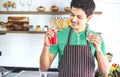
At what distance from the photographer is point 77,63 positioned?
1.32 metres

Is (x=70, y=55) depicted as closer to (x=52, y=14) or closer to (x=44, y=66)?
(x=44, y=66)

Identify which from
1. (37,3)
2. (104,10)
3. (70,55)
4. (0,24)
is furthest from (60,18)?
(70,55)

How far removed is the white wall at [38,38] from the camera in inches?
108

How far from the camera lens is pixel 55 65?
9.25ft

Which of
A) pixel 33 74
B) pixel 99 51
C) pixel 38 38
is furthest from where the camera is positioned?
pixel 38 38

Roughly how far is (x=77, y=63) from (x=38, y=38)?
1.58m

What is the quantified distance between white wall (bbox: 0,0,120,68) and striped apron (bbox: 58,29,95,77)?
4.82 ft

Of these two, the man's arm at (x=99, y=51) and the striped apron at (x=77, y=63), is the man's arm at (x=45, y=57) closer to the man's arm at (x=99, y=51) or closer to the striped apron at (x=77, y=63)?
the striped apron at (x=77, y=63)

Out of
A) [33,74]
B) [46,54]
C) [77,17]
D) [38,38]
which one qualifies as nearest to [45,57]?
[46,54]

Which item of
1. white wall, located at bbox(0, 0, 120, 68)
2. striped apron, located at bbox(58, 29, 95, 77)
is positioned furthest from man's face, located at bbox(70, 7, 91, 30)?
white wall, located at bbox(0, 0, 120, 68)

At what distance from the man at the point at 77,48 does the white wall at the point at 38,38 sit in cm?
146

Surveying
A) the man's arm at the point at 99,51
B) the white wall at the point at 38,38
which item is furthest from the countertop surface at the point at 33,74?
the man's arm at the point at 99,51

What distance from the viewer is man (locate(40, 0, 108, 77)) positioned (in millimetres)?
1269

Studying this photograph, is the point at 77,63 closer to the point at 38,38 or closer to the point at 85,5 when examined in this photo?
the point at 85,5
